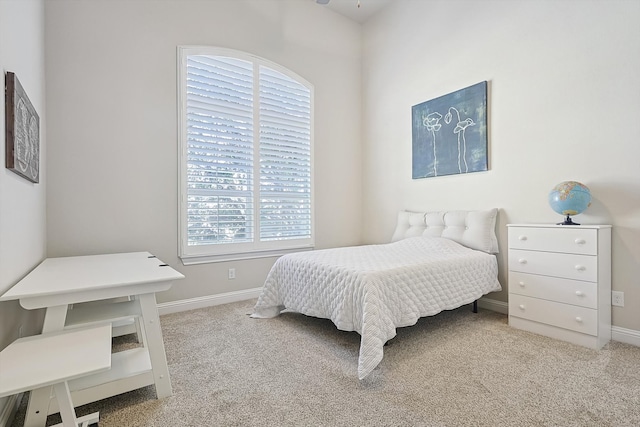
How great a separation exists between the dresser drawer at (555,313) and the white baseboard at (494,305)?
0.38m

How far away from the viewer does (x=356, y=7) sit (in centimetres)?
417

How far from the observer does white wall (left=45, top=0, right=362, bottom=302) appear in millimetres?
2549

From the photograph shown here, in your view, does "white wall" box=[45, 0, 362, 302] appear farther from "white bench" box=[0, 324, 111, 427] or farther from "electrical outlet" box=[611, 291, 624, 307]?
"electrical outlet" box=[611, 291, 624, 307]

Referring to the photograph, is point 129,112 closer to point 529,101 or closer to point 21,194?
point 21,194

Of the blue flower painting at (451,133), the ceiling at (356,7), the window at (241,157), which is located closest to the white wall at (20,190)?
the window at (241,157)

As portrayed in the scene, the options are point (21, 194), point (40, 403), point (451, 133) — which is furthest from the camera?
point (451, 133)

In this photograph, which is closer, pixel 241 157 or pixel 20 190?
pixel 20 190

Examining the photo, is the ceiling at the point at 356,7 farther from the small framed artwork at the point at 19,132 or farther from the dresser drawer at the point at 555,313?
the dresser drawer at the point at 555,313

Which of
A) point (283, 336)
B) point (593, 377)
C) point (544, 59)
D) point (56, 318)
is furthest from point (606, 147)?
point (56, 318)

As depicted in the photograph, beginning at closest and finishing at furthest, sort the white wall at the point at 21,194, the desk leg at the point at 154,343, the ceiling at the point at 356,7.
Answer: the white wall at the point at 21,194 → the desk leg at the point at 154,343 → the ceiling at the point at 356,7

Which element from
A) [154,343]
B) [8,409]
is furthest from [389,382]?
[8,409]

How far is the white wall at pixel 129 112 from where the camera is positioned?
2.55m

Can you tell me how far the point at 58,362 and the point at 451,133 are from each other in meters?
3.56

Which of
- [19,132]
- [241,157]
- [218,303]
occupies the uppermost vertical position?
[241,157]
